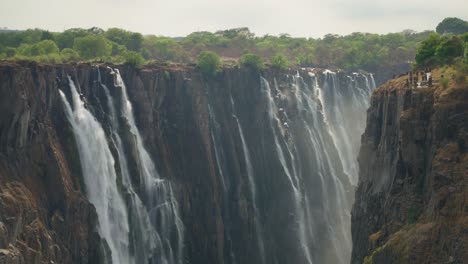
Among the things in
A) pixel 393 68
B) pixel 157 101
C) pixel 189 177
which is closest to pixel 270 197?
pixel 189 177

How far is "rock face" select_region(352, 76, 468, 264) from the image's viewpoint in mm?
48156

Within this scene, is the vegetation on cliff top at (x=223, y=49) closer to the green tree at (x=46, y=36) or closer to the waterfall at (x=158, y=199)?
the green tree at (x=46, y=36)

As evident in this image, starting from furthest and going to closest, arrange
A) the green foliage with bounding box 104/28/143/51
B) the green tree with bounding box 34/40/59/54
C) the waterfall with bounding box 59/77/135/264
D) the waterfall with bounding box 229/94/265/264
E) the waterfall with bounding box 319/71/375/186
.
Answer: the green foliage with bounding box 104/28/143/51 → the waterfall with bounding box 319/71/375/186 → the green tree with bounding box 34/40/59/54 → the waterfall with bounding box 229/94/265/264 → the waterfall with bounding box 59/77/135/264

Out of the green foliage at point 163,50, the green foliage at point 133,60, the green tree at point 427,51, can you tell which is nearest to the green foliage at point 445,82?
the green tree at point 427,51

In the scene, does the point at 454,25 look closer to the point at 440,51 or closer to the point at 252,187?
the point at 252,187

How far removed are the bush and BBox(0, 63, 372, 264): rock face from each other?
125 centimetres

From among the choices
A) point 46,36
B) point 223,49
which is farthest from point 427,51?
point 223,49

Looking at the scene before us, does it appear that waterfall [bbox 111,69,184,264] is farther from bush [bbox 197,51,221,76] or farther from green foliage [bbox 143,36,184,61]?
green foliage [bbox 143,36,184,61]

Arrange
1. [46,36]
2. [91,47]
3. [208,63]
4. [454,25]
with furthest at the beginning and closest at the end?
[454,25]
[46,36]
[91,47]
[208,63]

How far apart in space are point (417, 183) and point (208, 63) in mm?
50961

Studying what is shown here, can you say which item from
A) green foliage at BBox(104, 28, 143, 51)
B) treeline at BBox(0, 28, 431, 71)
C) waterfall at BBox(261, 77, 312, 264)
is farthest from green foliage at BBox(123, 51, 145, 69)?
green foliage at BBox(104, 28, 143, 51)

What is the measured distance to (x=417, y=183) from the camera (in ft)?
180

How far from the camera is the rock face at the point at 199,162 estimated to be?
61.6 meters

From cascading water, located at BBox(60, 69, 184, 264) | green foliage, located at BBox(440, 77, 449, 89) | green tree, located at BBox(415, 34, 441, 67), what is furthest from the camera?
green tree, located at BBox(415, 34, 441, 67)
